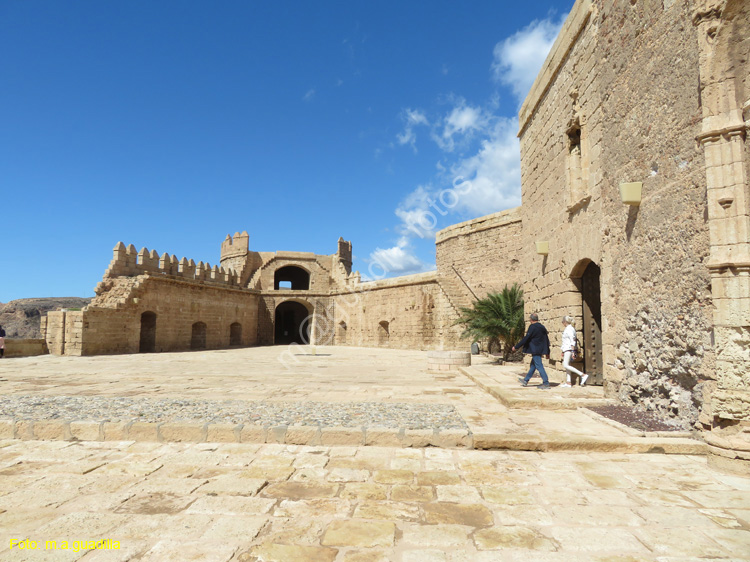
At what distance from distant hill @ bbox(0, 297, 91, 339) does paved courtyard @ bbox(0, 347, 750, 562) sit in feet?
81.4

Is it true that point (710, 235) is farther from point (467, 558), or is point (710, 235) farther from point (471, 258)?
point (471, 258)

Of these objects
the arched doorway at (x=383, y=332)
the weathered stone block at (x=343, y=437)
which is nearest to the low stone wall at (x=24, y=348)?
the arched doorway at (x=383, y=332)

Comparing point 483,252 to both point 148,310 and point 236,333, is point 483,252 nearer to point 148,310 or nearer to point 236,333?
point 148,310

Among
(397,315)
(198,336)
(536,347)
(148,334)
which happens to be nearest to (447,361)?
(536,347)

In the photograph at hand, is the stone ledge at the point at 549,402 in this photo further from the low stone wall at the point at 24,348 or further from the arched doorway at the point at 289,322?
the arched doorway at the point at 289,322

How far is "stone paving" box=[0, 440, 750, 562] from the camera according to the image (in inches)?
93.3

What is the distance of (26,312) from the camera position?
86.3ft

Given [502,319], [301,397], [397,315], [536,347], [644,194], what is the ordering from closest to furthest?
[644,194]
[301,397]
[536,347]
[502,319]
[397,315]

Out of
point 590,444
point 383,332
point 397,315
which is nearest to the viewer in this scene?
point 590,444

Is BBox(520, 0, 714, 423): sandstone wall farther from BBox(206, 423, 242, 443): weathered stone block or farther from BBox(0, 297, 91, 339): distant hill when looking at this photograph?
BBox(0, 297, 91, 339): distant hill

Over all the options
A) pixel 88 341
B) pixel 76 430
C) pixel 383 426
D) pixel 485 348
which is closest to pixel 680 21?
pixel 383 426

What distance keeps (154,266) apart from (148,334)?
2.77 metres

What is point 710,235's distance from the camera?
404cm

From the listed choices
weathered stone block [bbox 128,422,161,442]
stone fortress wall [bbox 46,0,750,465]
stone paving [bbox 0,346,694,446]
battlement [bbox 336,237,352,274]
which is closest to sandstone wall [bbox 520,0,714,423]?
stone fortress wall [bbox 46,0,750,465]
